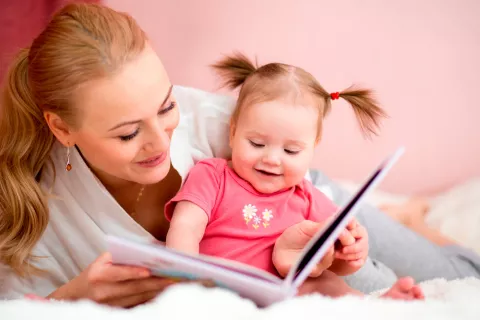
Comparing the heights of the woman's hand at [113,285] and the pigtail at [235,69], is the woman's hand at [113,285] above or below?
below

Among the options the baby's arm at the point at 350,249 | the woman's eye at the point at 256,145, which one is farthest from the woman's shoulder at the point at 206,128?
the baby's arm at the point at 350,249

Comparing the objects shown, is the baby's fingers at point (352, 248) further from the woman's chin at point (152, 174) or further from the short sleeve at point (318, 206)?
the woman's chin at point (152, 174)

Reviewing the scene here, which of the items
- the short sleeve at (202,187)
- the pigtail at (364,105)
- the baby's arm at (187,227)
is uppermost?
the pigtail at (364,105)

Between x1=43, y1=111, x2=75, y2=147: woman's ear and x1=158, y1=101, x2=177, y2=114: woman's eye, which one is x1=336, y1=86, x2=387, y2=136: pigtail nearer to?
x1=158, y1=101, x2=177, y2=114: woman's eye

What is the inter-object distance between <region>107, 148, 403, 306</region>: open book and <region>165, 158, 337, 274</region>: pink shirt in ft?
1.07

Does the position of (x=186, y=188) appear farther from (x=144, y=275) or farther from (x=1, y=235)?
(x=1, y=235)

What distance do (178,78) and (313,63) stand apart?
55cm

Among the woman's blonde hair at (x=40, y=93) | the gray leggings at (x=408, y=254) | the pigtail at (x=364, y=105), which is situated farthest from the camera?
the gray leggings at (x=408, y=254)

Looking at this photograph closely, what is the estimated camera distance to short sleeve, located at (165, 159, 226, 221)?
1.30 m

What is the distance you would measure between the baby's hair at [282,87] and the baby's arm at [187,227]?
0.90 feet

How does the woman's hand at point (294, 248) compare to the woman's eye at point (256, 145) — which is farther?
the woman's eye at point (256, 145)

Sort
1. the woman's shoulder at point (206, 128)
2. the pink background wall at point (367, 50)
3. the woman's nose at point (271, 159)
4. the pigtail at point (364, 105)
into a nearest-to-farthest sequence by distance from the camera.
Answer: the woman's nose at point (271, 159), the pigtail at point (364, 105), the woman's shoulder at point (206, 128), the pink background wall at point (367, 50)

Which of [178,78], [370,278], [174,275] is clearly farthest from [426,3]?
[174,275]

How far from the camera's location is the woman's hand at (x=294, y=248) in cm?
119
